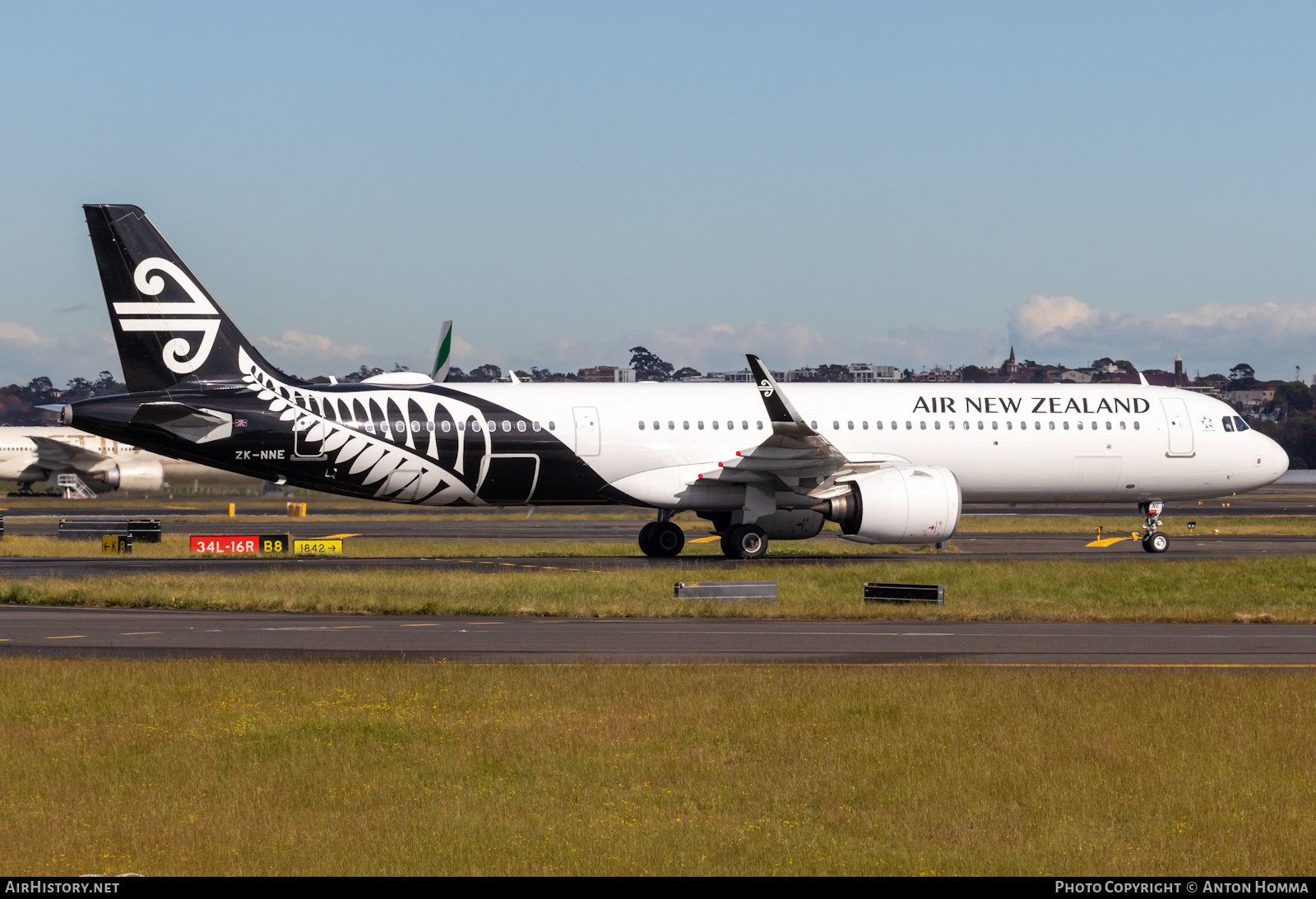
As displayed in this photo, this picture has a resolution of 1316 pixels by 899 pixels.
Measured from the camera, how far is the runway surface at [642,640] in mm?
18500

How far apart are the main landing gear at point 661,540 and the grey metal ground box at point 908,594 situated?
12173 millimetres

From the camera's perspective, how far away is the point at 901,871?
8906mm

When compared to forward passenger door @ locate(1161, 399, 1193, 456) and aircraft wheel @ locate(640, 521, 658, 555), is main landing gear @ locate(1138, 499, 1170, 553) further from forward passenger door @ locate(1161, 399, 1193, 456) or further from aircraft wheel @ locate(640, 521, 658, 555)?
aircraft wheel @ locate(640, 521, 658, 555)

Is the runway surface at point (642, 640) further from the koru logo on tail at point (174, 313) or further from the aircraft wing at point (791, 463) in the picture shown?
the aircraft wing at point (791, 463)

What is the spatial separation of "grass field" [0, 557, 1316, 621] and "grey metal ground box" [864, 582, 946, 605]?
0.37m

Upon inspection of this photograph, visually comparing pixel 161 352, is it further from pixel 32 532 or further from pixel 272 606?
pixel 32 532

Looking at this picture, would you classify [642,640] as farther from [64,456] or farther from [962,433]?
[64,456]

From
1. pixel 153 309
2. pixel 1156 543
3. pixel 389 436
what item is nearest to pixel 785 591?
pixel 389 436

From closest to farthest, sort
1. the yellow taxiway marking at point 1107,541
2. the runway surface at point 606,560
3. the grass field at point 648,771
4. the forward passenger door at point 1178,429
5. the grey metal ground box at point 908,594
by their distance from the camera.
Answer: the grass field at point 648,771 → the grey metal ground box at point 908,594 → the runway surface at point 606,560 → the forward passenger door at point 1178,429 → the yellow taxiway marking at point 1107,541

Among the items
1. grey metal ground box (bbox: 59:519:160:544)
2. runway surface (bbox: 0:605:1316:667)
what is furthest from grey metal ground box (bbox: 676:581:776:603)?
grey metal ground box (bbox: 59:519:160:544)

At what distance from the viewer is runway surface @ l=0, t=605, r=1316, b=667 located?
18.5 metres

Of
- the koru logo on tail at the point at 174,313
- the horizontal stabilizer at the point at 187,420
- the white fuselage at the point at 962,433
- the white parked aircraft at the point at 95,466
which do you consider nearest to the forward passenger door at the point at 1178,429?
the white fuselage at the point at 962,433

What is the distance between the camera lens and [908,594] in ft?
82.9

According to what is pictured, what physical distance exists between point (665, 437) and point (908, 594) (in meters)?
12.2
